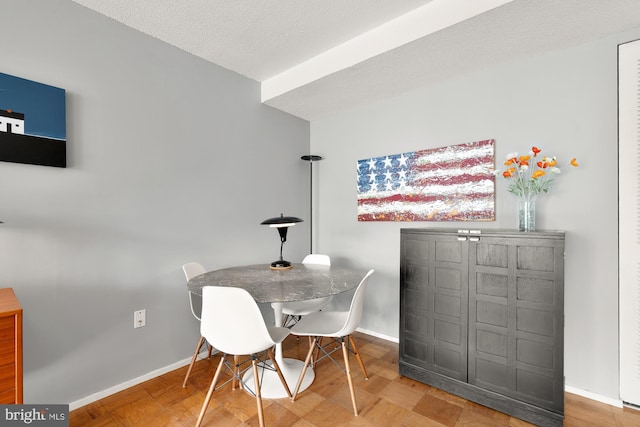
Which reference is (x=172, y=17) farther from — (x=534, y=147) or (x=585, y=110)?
(x=585, y=110)

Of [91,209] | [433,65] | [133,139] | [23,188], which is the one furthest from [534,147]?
[23,188]

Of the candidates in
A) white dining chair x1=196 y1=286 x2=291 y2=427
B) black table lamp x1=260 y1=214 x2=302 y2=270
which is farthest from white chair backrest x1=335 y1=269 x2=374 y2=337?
black table lamp x1=260 y1=214 x2=302 y2=270

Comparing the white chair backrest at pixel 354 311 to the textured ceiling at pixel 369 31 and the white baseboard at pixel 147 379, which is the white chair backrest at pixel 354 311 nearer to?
the white baseboard at pixel 147 379

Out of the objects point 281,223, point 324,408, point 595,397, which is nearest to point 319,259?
point 281,223

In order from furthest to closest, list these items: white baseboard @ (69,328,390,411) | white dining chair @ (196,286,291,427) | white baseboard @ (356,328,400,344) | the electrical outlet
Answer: white baseboard @ (356,328,400,344) < the electrical outlet < white baseboard @ (69,328,390,411) < white dining chair @ (196,286,291,427)

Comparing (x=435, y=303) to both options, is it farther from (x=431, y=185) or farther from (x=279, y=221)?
(x=279, y=221)

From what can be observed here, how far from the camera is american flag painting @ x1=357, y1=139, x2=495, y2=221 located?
2.46 meters

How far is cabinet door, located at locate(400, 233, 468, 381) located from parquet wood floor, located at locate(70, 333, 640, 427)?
9.2 inches

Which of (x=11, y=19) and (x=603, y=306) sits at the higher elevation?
(x=11, y=19)

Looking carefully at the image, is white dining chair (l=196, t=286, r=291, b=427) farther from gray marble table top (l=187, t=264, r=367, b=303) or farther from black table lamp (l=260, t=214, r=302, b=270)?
black table lamp (l=260, t=214, r=302, b=270)

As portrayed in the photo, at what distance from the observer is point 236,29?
2221 millimetres

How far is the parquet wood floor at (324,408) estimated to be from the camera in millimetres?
1798

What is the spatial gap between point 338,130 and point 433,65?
4.30 feet

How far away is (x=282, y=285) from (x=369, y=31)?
2.02 m
